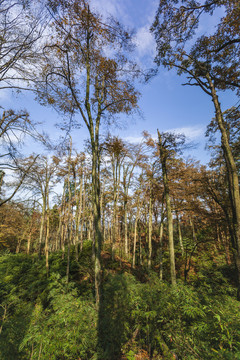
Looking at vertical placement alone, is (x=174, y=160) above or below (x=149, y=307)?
above

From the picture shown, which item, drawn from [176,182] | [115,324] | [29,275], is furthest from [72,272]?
[176,182]

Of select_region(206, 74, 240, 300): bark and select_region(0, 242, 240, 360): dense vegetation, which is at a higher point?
select_region(206, 74, 240, 300): bark

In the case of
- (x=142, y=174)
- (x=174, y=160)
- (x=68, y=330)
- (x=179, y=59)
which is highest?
(x=179, y=59)

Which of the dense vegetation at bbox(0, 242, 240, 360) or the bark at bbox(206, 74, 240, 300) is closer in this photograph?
the dense vegetation at bbox(0, 242, 240, 360)

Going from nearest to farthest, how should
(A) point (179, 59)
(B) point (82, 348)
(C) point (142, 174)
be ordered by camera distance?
1. (B) point (82, 348)
2. (A) point (179, 59)
3. (C) point (142, 174)

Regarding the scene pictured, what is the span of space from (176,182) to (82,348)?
8934 mm

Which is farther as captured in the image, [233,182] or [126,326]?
[233,182]

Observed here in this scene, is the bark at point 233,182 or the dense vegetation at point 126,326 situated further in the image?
the bark at point 233,182

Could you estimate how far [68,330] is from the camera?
3254mm

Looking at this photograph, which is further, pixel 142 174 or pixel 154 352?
pixel 142 174

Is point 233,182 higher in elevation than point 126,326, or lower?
higher

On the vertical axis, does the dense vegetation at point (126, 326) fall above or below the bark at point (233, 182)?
below

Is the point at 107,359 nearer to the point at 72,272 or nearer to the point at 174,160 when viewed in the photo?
the point at 72,272

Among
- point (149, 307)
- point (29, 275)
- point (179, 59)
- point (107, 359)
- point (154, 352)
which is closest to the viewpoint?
point (107, 359)
